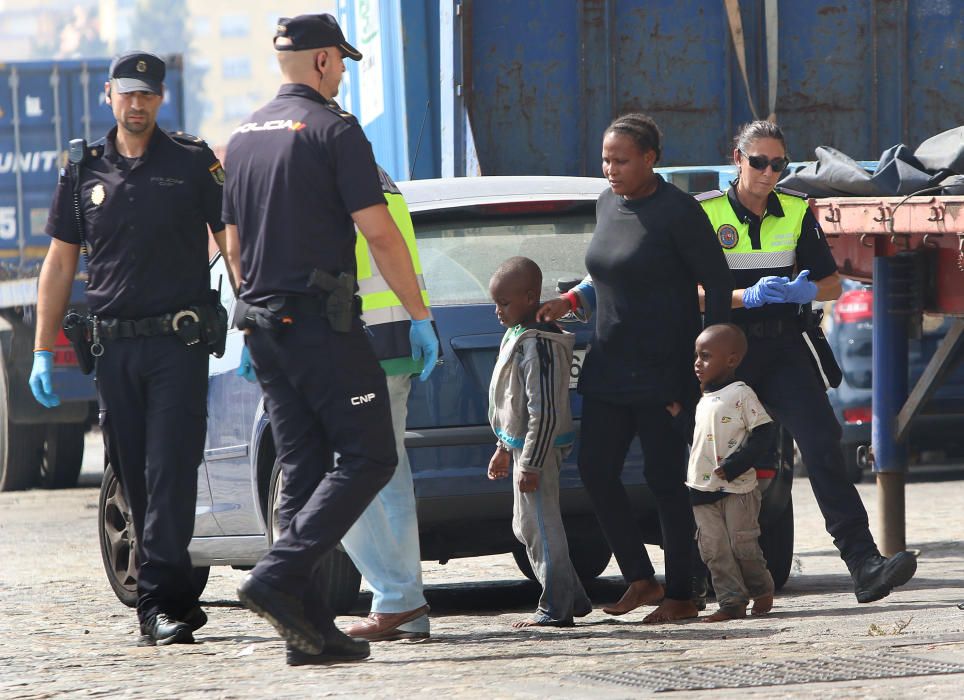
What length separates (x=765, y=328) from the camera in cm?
661

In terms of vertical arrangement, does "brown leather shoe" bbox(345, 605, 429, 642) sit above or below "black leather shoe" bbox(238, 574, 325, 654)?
below

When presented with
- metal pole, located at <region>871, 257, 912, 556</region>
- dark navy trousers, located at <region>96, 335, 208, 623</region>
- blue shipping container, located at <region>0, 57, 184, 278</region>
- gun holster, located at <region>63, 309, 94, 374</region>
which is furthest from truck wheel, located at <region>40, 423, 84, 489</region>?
dark navy trousers, located at <region>96, 335, 208, 623</region>

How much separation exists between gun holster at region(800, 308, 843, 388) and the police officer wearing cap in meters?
2.00

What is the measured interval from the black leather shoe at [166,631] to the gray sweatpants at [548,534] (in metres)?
1.12

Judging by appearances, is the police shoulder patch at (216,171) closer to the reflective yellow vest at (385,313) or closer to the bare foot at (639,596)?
the reflective yellow vest at (385,313)

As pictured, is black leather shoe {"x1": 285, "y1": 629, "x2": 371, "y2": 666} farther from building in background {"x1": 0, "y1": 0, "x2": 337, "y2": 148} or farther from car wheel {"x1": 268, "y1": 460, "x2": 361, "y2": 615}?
building in background {"x1": 0, "y1": 0, "x2": 337, "y2": 148}

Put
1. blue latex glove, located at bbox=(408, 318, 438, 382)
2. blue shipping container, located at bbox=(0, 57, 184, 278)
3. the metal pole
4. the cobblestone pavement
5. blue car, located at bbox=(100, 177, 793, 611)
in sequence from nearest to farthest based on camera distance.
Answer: the cobblestone pavement → blue latex glove, located at bbox=(408, 318, 438, 382) → blue car, located at bbox=(100, 177, 793, 611) → the metal pole → blue shipping container, located at bbox=(0, 57, 184, 278)

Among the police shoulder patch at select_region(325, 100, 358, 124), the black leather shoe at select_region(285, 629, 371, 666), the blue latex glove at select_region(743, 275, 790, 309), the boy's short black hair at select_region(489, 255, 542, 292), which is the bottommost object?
the black leather shoe at select_region(285, 629, 371, 666)

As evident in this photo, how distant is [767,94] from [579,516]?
3.69m

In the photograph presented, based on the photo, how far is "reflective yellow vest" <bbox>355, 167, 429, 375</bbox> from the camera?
589cm

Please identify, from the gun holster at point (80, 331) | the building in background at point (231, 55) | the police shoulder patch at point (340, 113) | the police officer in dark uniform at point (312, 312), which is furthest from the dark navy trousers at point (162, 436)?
the building in background at point (231, 55)

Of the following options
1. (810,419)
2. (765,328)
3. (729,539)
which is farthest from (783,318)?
(729,539)

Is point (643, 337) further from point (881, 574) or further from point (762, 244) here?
point (881, 574)

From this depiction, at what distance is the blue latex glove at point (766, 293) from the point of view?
21.2 feet
